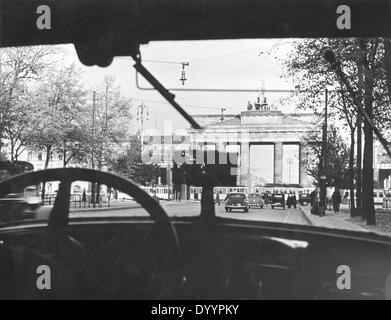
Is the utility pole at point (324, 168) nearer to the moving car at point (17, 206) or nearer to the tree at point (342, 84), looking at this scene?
the tree at point (342, 84)

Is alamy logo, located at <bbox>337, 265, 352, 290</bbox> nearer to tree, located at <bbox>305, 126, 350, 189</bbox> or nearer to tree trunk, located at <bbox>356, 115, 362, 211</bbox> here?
tree trunk, located at <bbox>356, 115, 362, 211</bbox>

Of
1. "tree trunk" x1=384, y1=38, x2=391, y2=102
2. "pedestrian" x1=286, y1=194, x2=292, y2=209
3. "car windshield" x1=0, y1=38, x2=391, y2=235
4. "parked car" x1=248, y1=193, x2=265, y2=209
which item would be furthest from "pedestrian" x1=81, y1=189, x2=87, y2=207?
"tree trunk" x1=384, y1=38, x2=391, y2=102

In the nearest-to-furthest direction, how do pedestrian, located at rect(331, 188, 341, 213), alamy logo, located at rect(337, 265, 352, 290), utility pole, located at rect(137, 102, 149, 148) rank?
1. alamy logo, located at rect(337, 265, 352, 290)
2. utility pole, located at rect(137, 102, 149, 148)
3. pedestrian, located at rect(331, 188, 341, 213)

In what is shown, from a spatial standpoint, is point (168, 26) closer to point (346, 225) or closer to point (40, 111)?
point (40, 111)

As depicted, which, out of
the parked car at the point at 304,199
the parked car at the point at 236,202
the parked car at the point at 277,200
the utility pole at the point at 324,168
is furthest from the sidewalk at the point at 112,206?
the utility pole at the point at 324,168

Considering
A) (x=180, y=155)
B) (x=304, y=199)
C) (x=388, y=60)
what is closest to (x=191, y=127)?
(x=180, y=155)

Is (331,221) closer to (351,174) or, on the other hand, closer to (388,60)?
(351,174)

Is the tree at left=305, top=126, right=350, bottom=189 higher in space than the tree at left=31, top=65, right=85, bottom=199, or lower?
lower
